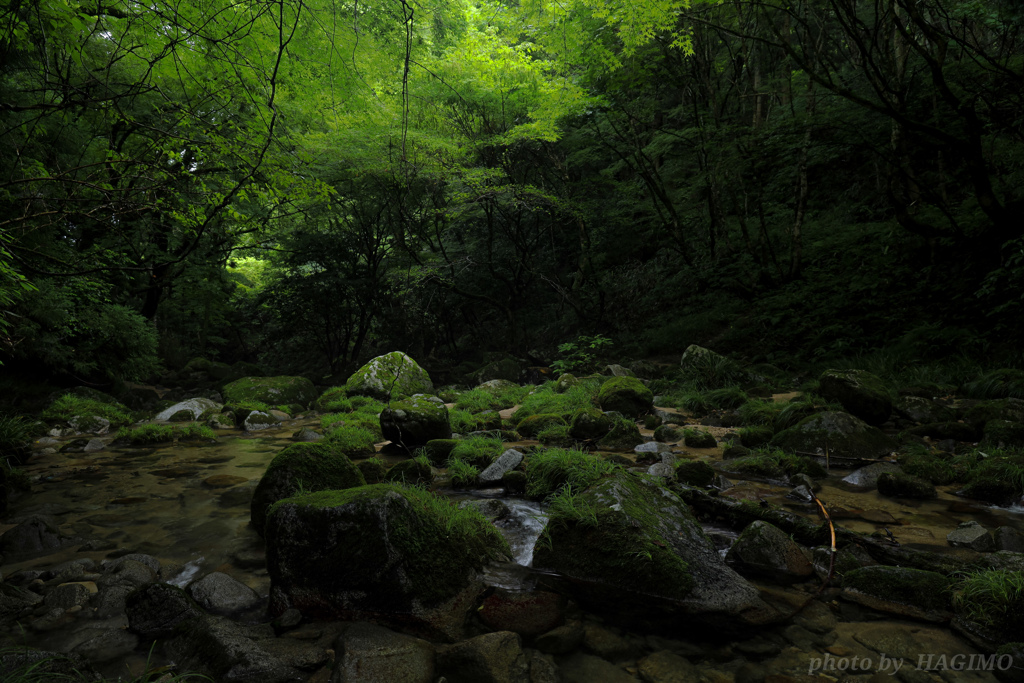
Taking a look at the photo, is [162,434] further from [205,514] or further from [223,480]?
[205,514]

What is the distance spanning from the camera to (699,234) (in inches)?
564

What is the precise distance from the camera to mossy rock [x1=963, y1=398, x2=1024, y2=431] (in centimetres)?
491

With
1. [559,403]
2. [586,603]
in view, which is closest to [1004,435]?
[586,603]

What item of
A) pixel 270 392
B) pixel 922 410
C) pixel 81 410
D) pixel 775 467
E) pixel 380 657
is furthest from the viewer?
pixel 270 392

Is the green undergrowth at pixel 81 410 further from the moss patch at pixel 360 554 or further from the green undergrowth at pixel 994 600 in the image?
the green undergrowth at pixel 994 600

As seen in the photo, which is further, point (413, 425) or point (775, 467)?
point (413, 425)

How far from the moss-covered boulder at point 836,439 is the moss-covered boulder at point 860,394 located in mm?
781

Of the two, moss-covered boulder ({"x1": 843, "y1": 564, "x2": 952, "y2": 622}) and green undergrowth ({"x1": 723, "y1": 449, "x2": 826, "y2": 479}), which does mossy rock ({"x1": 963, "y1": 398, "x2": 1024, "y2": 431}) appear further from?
moss-covered boulder ({"x1": 843, "y1": 564, "x2": 952, "y2": 622})

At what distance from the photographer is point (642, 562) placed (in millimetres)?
2707

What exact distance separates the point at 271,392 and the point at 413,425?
7237mm

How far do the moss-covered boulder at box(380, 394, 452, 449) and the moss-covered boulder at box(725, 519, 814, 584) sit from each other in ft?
14.6

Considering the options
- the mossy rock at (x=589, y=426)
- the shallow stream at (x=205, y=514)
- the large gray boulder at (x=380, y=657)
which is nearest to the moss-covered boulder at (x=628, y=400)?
the mossy rock at (x=589, y=426)

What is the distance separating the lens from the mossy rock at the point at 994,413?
4.91 meters

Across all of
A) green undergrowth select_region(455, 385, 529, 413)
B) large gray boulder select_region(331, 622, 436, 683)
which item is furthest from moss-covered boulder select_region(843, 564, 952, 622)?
green undergrowth select_region(455, 385, 529, 413)
